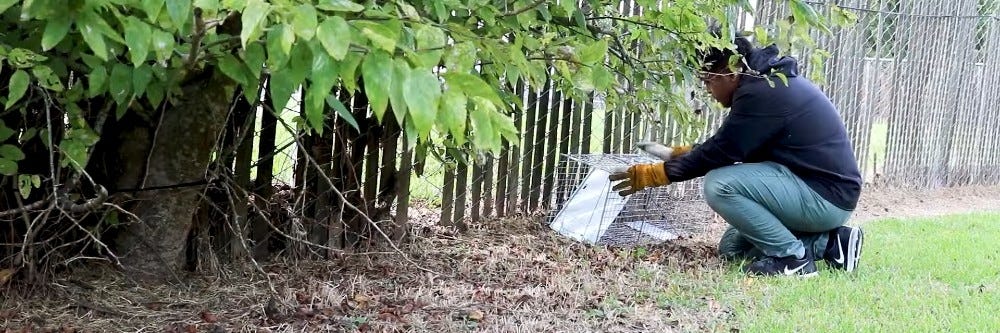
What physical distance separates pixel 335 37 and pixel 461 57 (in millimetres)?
380

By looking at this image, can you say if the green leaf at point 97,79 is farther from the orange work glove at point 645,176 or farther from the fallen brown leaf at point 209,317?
the orange work glove at point 645,176

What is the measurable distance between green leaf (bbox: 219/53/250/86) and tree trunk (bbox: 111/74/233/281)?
45.3 inches

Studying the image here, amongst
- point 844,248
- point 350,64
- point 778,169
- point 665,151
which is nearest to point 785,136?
point 778,169

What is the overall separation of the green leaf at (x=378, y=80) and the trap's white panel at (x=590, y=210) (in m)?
3.52

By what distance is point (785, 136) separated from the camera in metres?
4.14

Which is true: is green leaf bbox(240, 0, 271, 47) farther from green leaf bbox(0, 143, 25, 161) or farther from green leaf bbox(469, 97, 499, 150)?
green leaf bbox(0, 143, 25, 161)

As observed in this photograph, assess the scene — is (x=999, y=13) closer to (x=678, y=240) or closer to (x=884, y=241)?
(x=884, y=241)

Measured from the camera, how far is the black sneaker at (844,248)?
13.6ft

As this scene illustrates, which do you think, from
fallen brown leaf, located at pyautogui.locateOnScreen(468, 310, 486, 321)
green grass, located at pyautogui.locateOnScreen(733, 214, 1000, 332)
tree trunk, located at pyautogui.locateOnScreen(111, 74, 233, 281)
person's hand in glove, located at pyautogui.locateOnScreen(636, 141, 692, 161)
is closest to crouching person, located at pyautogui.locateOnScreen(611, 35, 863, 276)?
green grass, located at pyautogui.locateOnScreen(733, 214, 1000, 332)

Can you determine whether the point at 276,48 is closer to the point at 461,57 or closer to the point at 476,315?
the point at 461,57

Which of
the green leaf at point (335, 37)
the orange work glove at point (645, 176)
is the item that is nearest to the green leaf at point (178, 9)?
the green leaf at point (335, 37)

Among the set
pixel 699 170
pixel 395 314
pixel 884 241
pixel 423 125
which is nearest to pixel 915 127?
pixel 884 241

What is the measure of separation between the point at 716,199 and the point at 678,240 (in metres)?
0.83

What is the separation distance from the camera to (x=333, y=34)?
1.31m
